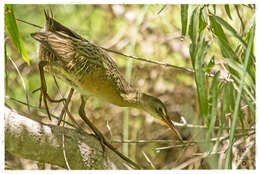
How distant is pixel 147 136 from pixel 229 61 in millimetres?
1974

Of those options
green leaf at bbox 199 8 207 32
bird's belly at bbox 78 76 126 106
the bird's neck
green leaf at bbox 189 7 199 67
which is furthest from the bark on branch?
green leaf at bbox 199 8 207 32

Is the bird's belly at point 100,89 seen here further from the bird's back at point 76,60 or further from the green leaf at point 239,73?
the green leaf at point 239,73

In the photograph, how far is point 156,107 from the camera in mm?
2359

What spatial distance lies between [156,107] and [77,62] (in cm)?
61

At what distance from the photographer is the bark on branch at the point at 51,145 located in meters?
1.67

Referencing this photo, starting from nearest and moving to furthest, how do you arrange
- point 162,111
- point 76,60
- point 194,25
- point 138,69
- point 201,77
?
point 201,77
point 194,25
point 76,60
point 162,111
point 138,69

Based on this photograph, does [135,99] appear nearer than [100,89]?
No

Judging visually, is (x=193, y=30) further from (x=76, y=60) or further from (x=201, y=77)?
(x=76, y=60)

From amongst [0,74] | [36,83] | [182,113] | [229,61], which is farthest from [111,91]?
[36,83]

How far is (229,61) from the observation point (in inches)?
67.2

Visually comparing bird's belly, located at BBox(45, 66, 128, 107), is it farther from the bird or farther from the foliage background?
the foliage background

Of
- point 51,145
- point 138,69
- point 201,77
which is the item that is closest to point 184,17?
point 201,77

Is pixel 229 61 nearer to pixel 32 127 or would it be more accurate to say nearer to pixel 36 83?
pixel 32 127

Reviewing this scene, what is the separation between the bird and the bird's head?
0.21 meters
